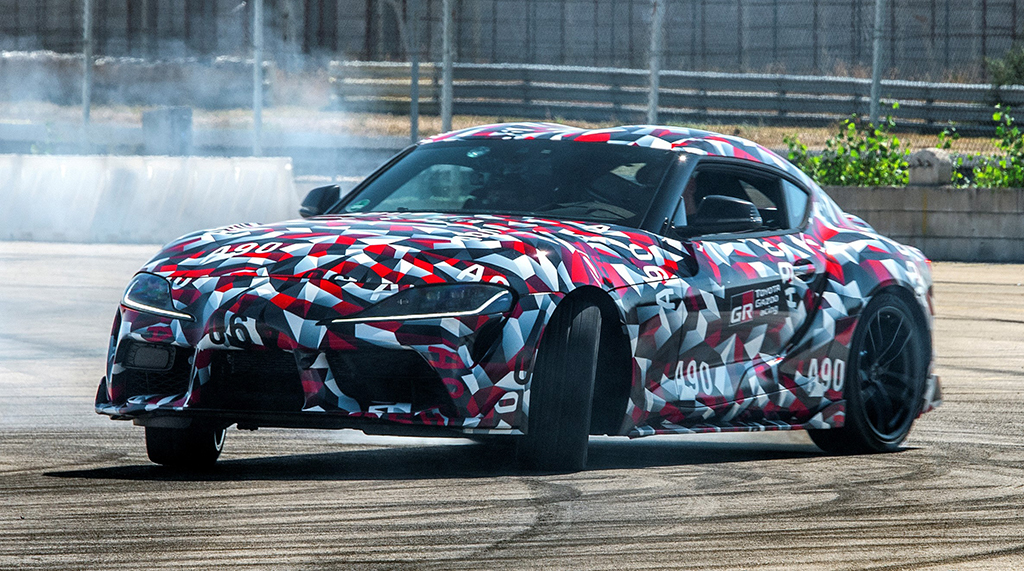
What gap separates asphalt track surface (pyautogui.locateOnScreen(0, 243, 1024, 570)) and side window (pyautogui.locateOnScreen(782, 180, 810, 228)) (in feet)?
3.30

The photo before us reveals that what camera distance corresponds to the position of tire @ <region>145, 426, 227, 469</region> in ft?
20.0

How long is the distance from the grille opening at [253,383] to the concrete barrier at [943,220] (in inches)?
517

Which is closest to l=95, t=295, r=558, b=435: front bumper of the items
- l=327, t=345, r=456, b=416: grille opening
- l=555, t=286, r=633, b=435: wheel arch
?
l=327, t=345, r=456, b=416: grille opening

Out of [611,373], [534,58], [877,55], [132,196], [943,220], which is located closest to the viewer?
[611,373]

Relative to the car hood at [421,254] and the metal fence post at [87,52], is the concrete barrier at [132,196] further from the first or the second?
the car hood at [421,254]

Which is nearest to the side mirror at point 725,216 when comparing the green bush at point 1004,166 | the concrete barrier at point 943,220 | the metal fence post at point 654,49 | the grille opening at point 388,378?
the grille opening at point 388,378

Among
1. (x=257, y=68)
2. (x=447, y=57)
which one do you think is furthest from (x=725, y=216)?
(x=257, y=68)

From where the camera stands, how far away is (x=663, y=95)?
23.6 metres

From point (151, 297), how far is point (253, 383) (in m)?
0.50

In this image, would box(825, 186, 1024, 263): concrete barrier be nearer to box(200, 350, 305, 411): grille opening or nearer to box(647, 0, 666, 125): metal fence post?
box(647, 0, 666, 125): metal fence post

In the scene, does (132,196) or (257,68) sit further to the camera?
(257,68)

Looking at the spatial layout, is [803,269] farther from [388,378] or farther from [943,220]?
[943,220]

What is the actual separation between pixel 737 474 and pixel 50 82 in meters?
20.5

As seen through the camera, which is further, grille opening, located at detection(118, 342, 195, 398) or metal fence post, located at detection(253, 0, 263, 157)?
metal fence post, located at detection(253, 0, 263, 157)
